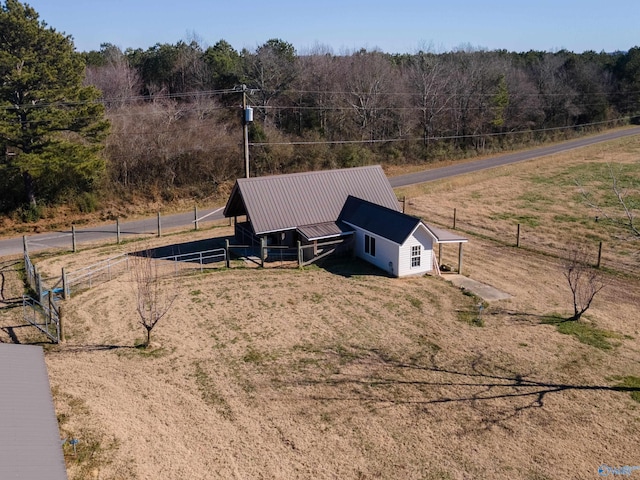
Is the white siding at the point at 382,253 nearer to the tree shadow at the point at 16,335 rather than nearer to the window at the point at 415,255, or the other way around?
the window at the point at 415,255

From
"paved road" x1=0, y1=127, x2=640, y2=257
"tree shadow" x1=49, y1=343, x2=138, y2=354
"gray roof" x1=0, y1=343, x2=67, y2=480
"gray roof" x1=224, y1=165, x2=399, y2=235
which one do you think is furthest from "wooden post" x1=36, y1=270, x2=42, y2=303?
"gray roof" x1=0, y1=343, x2=67, y2=480

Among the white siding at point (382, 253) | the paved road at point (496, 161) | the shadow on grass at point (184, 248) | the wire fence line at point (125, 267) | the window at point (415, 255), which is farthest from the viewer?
the paved road at point (496, 161)

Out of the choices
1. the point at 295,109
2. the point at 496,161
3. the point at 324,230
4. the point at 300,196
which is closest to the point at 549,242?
the point at 324,230

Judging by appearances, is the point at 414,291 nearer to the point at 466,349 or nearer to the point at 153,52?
the point at 466,349

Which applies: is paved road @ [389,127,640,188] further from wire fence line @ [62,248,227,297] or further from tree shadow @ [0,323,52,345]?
tree shadow @ [0,323,52,345]

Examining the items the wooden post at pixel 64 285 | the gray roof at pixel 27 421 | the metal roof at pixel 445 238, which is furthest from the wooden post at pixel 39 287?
the metal roof at pixel 445 238

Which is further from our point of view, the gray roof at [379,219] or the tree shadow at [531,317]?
the gray roof at [379,219]
